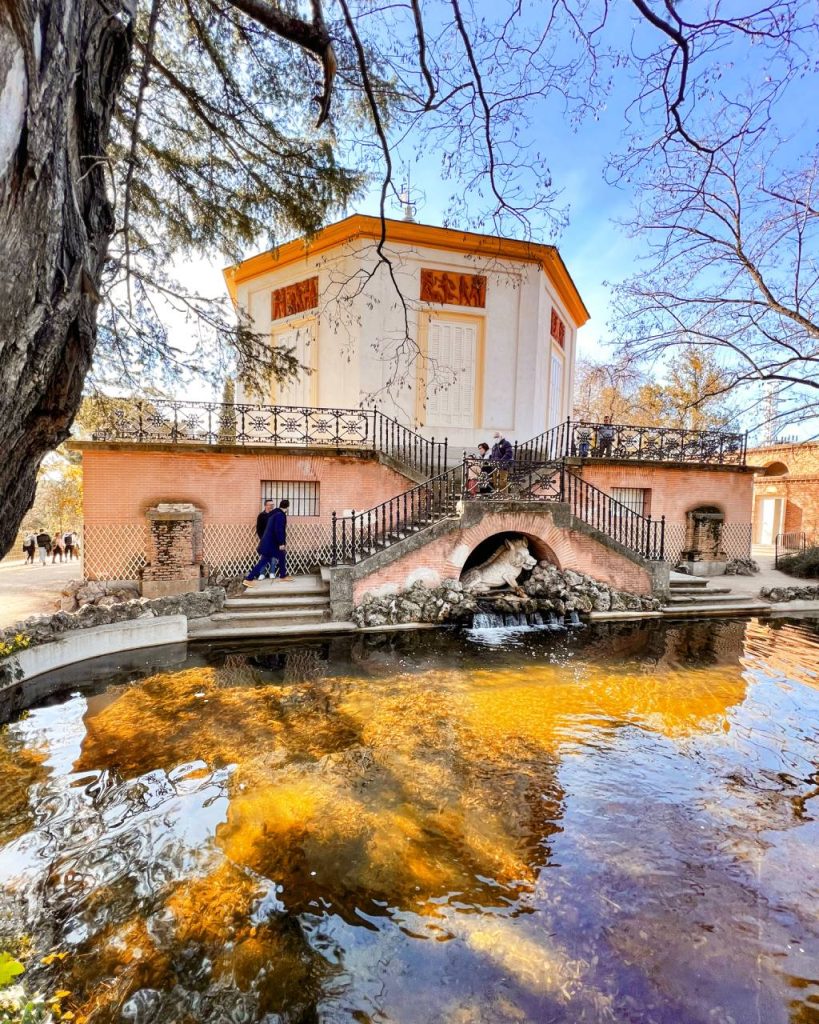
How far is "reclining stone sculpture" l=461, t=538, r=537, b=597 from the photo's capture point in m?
10.5

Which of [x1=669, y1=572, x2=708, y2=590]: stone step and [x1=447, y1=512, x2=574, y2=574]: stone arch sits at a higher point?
[x1=447, y1=512, x2=574, y2=574]: stone arch

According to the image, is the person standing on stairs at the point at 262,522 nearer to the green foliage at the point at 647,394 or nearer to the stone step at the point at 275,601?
the stone step at the point at 275,601

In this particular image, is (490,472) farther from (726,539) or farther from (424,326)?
(726,539)

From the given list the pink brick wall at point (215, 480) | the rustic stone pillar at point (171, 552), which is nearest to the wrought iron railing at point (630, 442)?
the pink brick wall at point (215, 480)

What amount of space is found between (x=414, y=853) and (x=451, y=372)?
1181 centimetres

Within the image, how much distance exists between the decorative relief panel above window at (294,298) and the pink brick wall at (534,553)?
783cm

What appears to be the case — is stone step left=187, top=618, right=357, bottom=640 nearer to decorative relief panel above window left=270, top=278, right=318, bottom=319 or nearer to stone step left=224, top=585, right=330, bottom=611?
stone step left=224, top=585, right=330, bottom=611

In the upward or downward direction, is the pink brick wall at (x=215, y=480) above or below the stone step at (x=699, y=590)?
above

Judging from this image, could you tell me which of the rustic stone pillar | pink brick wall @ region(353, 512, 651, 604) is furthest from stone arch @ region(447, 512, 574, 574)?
the rustic stone pillar

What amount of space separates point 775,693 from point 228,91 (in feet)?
31.6

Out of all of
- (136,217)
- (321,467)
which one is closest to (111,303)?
(136,217)

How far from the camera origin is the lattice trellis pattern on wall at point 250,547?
429 inches

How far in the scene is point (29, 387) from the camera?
1.91m

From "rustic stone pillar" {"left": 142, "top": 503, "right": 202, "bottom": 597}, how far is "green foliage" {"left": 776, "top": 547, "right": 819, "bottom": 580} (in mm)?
17192
